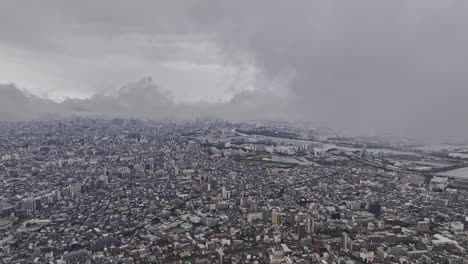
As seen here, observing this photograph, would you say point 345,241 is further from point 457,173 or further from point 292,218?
point 457,173

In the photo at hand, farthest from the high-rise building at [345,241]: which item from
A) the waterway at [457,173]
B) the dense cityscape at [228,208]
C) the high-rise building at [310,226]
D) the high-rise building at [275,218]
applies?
the waterway at [457,173]

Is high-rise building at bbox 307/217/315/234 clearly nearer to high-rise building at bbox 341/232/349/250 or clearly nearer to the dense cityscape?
the dense cityscape

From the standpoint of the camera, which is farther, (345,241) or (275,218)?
(275,218)

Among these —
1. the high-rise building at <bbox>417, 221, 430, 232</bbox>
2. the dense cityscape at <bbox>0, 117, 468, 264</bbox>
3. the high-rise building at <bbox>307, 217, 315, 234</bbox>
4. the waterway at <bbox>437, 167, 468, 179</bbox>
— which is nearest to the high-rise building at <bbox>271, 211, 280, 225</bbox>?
the dense cityscape at <bbox>0, 117, 468, 264</bbox>

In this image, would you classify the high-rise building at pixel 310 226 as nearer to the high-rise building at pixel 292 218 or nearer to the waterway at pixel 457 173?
the high-rise building at pixel 292 218

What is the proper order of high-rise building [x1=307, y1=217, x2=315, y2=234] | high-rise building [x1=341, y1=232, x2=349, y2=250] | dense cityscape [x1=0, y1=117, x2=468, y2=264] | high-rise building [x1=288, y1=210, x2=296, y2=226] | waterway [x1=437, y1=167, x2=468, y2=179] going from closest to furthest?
1. dense cityscape [x1=0, y1=117, x2=468, y2=264]
2. high-rise building [x1=341, y1=232, x2=349, y2=250]
3. high-rise building [x1=307, y1=217, x2=315, y2=234]
4. high-rise building [x1=288, y1=210, x2=296, y2=226]
5. waterway [x1=437, y1=167, x2=468, y2=179]

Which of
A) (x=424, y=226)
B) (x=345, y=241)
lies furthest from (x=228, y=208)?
Result: (x=424, y=226)

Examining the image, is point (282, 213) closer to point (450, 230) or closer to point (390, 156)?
point (450, 230)

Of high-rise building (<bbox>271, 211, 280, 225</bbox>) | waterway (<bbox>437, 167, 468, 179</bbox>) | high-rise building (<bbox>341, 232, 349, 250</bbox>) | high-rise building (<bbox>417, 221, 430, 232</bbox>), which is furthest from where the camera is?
waterway (<bbox>437, 167, 468, 179</bbox>)

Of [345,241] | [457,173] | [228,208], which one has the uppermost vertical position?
[457,173]

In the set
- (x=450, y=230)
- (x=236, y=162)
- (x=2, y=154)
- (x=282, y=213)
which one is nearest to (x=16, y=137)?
(x=2, y=154)
